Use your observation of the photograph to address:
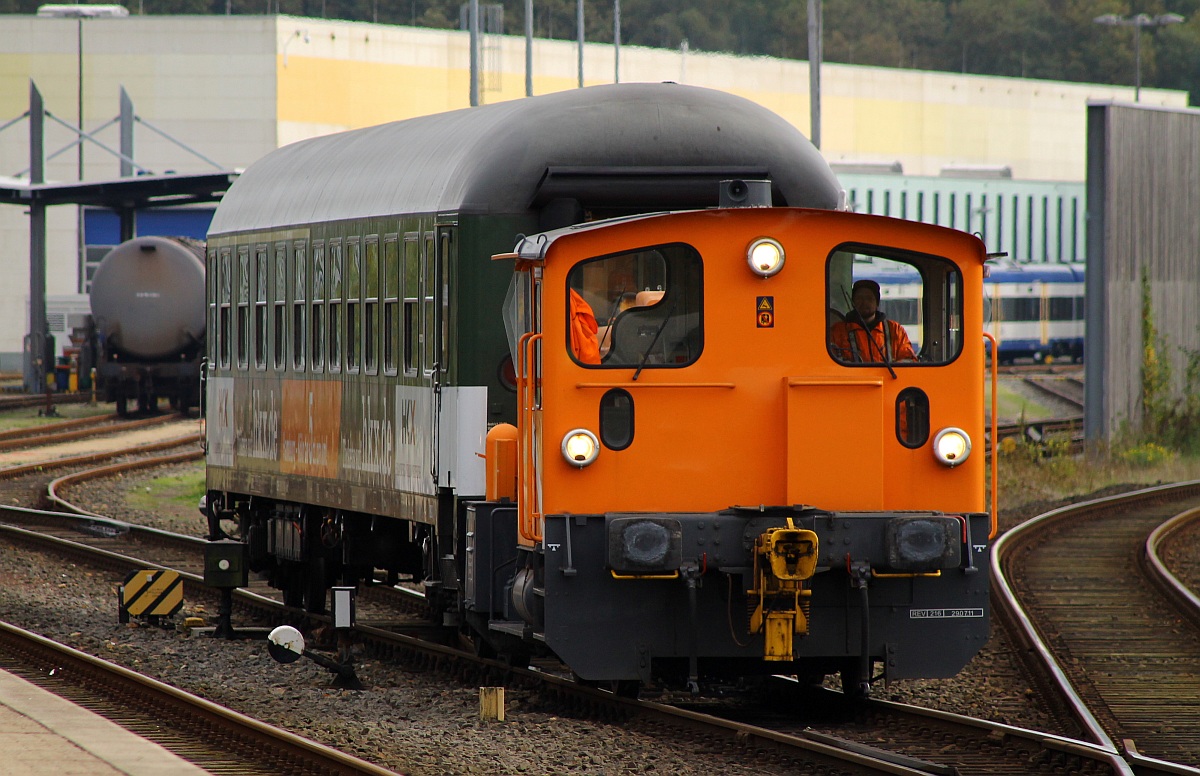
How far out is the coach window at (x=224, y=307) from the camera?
15445 millimetres

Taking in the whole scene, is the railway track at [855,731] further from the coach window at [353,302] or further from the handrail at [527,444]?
the coach window at [353,302]

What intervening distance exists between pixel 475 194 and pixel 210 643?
14.0ft

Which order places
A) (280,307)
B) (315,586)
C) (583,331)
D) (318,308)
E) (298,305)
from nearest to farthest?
(583,331) → (318,308) → (298,305) → (280,307) → (315,586)

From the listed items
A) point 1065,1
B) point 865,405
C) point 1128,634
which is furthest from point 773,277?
point 1065,1

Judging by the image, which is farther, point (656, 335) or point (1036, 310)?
point (1036, 310)

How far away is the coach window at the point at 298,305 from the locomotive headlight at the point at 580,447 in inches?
189

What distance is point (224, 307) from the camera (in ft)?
51.2

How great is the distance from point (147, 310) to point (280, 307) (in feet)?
85.0

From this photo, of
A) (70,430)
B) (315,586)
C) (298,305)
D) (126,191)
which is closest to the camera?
(298,305)

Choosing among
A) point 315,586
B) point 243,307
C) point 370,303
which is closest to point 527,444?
point 370,303

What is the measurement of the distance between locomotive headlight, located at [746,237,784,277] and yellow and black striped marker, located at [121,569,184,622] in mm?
6578

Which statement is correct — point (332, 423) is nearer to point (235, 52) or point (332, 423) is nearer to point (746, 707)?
point (746, 707)

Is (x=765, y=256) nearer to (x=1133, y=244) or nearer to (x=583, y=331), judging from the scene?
(x=583, y=331)

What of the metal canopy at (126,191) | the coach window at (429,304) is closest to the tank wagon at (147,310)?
the metal canopy at (126,191)
